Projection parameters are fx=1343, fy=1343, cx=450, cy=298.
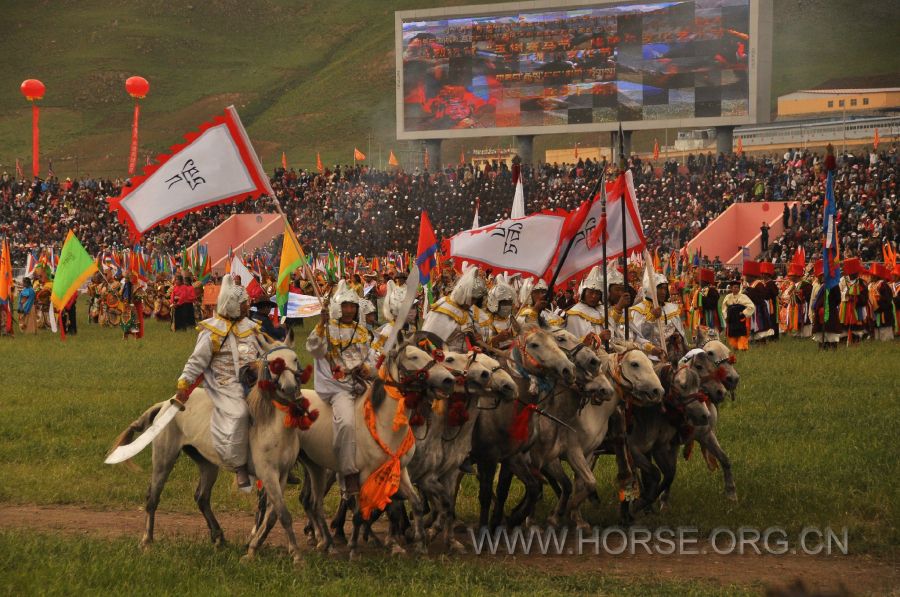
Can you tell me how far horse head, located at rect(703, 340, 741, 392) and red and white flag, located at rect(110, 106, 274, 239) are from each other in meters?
5.02

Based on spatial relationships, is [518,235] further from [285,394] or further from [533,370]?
[285,394]

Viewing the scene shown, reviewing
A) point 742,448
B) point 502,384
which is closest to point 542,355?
point 502,384

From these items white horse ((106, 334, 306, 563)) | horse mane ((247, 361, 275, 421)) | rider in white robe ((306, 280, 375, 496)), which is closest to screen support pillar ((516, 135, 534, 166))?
rider in white robe ((306, 280, 375, 496))

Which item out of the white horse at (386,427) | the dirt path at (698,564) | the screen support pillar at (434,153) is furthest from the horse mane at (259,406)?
the screen support pillar at (434,153)

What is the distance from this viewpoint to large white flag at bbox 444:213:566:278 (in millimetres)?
16484

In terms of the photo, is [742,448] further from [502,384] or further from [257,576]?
[257,576]

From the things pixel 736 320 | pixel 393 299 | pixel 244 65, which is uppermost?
pixel 244 65

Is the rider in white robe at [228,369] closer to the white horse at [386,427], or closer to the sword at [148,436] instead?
the sword at [148,436]

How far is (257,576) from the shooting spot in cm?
1070

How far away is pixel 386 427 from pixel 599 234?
18.3 feet

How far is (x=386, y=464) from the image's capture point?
11766 mm

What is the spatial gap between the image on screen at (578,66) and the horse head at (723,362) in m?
41.3

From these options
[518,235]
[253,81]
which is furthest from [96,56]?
[518,235]

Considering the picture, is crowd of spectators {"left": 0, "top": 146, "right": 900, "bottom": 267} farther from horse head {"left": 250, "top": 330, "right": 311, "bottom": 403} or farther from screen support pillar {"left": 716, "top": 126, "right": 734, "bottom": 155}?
horse head {"left": 250, "top": 330, "right": 311, "bottom": 403}
